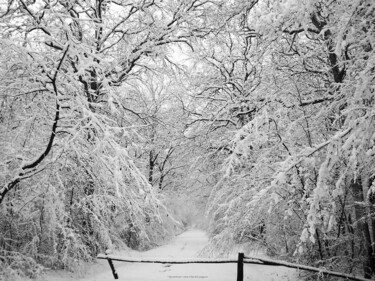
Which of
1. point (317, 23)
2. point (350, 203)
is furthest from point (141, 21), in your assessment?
point (350, 203)

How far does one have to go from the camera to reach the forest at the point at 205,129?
4.07 metres

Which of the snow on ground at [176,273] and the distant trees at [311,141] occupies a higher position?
the distant trees at [311,141]

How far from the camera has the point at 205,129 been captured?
40.1ft

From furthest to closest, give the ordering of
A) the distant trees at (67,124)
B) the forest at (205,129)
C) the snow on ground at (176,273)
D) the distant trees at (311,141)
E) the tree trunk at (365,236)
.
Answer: the snow on ground at (176,273)
the tree trunk at (365,236)
the distant trees at (67,124)
the forest at (205,129)
the distant trees at (311,141)

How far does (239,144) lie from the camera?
16.0ft

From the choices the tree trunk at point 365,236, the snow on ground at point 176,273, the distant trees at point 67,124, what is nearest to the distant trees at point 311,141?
the tree trunk at point 365,236

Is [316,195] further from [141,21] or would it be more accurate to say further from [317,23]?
[141,21]

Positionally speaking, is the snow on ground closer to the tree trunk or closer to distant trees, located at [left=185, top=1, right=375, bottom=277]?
distant trees, located at [left=185, top=1, right=375, bottom=277]

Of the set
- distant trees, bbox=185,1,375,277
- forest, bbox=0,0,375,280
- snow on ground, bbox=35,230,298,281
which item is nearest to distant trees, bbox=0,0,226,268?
forest, bbox=0,0,375,280

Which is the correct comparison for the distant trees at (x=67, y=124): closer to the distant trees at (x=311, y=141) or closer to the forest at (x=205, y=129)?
the forest at (x=205, y=129)

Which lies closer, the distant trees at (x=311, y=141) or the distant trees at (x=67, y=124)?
the distant trees at (x=311, y=141)

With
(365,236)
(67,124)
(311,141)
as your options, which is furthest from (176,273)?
(67,124)

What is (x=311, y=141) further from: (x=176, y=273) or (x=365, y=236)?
(x=176, y=273)

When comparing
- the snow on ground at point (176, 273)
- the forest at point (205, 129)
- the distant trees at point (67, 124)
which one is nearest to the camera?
the forest at point (205, 129)
